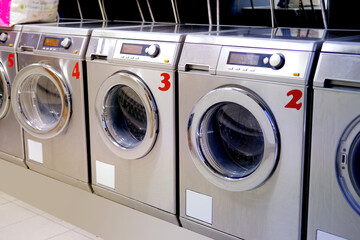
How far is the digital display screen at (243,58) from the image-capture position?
2.07 meters

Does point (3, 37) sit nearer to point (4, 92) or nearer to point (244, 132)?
point (4, 92)

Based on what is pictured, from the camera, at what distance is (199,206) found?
7.77 ft

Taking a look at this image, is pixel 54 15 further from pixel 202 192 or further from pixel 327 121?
pixel 327 121

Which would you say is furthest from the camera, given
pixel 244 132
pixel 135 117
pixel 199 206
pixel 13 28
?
pixel 13 28

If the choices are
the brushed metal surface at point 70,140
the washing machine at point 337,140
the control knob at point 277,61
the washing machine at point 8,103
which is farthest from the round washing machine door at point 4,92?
the washing machine at point 337,140

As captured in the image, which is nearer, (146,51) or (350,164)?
(350,164)

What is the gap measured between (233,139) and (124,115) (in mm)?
771

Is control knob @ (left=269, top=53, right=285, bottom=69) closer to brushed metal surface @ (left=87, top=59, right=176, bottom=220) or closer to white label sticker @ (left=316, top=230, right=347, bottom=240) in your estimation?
brushed metal surface @ (left=87, top=59, right=176, bottom=220)

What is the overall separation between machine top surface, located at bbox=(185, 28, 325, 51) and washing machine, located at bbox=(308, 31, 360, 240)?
0.09 m

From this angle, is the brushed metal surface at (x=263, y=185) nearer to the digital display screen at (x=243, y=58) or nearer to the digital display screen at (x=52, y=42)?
the digital display screen at (x=243, y=58)

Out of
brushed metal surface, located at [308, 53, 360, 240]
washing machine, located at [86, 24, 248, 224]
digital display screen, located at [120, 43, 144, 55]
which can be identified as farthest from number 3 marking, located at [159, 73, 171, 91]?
brushed metal surface, located at [308, 53, 360, 240]

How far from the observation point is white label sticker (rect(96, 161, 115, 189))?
2.78m

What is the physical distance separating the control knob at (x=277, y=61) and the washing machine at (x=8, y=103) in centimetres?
194

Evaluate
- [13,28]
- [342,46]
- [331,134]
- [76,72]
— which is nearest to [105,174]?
[76,72]
